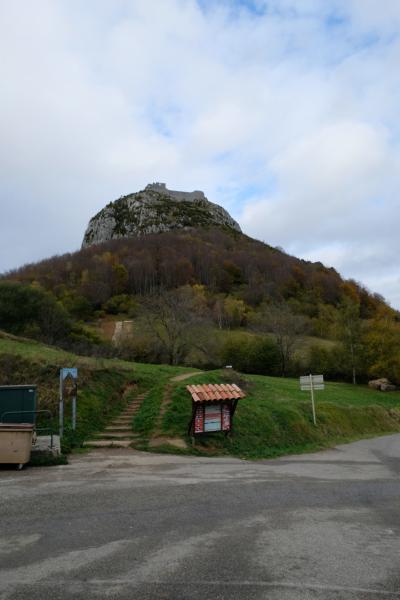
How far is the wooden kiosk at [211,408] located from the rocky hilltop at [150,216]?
123m

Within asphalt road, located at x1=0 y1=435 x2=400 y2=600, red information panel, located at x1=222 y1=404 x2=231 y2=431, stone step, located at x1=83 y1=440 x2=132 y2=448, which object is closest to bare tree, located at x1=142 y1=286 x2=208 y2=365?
red information panel, located at x1=222 y1=404 x2=231 y2=431

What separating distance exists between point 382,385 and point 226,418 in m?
32.0

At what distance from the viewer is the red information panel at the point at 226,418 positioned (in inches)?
599

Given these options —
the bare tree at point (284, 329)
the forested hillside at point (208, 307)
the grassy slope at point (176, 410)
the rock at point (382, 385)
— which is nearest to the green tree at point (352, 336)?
the forested hillside at point (208, 307)

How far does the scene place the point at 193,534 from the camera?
642 centimetres

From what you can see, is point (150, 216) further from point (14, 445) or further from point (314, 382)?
point (14, 445)

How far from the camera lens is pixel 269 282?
9412 cm

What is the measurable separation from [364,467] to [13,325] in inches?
1421

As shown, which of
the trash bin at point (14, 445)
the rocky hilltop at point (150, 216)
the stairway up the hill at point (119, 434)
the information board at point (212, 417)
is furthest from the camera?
the rocky hilltop at point (150, 216)

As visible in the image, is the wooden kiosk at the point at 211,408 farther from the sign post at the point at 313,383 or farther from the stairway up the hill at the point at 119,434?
the sign post at the point at 313,383

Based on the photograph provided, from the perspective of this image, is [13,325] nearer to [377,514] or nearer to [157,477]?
[157,477]

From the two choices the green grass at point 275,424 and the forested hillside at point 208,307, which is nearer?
the green grass at point 275,424

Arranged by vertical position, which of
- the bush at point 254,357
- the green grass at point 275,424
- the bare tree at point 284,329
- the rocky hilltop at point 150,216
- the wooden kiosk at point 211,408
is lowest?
the green grass at point 275,424

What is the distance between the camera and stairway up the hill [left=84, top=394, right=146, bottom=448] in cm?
1371
